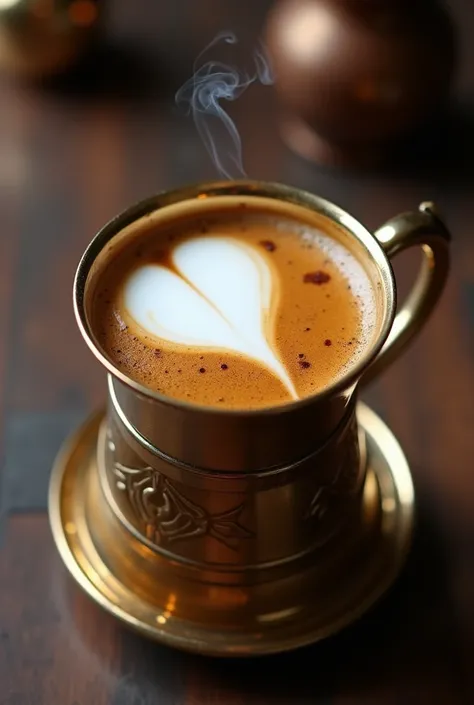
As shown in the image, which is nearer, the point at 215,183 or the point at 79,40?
the point at 215,183

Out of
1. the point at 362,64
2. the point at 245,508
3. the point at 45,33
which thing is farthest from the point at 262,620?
the point at 45,33

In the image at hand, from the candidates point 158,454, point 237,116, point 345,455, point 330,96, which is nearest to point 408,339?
point 345,455

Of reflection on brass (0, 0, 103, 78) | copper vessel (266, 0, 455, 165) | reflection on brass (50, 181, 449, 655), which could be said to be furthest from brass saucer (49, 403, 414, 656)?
reflection on brass (0, 0, 103, 78)

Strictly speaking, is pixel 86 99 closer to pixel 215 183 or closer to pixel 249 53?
pixel 249 53

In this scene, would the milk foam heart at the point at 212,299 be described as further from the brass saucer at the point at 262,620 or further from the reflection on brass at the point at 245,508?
the brass saucer at the point at 262,620

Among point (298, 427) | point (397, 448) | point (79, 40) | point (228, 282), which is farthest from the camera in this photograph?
point (79, 40)

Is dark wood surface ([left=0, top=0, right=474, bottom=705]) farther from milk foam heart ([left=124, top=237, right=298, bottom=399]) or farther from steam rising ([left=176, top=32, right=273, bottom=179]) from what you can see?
milk foam heart ([left=124, top=237, right=298, bottom=399])

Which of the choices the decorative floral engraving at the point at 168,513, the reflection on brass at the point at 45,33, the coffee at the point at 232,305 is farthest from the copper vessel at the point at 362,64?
the decorative floral engraving at the point at 168,513
